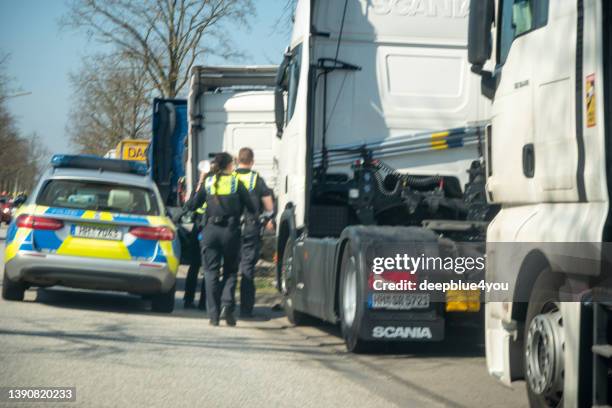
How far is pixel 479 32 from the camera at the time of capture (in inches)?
287

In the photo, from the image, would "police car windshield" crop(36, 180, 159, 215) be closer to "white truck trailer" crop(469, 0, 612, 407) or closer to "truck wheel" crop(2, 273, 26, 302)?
"truck wheel" crop(2, 273, 26, 302)

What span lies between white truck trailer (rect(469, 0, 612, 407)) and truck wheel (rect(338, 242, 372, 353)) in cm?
199

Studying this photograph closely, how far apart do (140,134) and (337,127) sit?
5050 cm

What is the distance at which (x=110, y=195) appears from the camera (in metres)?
12.4

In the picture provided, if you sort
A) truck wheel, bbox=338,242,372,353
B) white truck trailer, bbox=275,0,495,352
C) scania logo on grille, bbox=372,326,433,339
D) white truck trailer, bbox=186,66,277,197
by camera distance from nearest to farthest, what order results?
scania logo on grille, bbox=372,326,433,339 → truck wheel, bbox=338,242,372,353 → white truck trailer, bbox=275,0,495,352 → white truck trailer, bbox=186,66,277,197

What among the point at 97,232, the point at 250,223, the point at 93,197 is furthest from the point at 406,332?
the point at 93,197

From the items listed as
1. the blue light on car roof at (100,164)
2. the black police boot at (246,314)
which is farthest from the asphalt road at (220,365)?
the blue light on car roof at (100,164)

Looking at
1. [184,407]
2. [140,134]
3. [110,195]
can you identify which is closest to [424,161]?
[110,195]

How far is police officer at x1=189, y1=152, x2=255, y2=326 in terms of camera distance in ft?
38.6

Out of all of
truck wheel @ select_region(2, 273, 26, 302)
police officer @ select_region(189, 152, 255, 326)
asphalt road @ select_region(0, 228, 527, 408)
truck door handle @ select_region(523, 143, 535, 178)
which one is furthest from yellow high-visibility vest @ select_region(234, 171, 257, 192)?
truck door handle @ select_region(523, 143, 535, 178)

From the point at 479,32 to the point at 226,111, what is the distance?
11.5m

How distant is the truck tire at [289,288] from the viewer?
Result: 39.0 feet

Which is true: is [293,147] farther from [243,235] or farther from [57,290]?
[57,290]

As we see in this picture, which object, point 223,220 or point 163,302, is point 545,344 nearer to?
point 223,220
